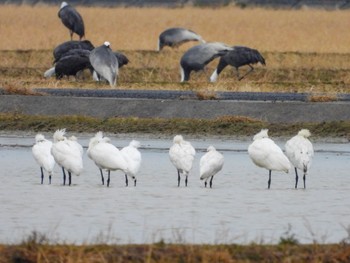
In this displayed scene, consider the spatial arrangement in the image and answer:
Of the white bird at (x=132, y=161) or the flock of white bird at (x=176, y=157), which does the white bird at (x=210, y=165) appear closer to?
the flock of white bird at (x=176, y=157)

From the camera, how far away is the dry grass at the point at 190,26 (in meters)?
41.9

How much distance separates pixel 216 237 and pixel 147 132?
12.5 m

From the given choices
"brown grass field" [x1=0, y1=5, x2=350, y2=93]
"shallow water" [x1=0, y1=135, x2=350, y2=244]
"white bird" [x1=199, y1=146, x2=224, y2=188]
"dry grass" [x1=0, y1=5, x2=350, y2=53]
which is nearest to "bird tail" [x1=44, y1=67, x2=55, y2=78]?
"brown grass field" [x1=0, y1=5, x2=350, y2=93]

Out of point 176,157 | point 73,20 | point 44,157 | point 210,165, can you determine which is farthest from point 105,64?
point 210,165

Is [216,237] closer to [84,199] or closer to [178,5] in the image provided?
[84,199]

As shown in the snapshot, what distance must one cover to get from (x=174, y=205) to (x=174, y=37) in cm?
2421

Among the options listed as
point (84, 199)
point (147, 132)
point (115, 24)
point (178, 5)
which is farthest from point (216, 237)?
point (178, 5)

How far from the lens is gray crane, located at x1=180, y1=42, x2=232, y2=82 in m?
33.9

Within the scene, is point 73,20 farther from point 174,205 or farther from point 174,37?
point 174,205

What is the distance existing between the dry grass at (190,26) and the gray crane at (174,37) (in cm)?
139

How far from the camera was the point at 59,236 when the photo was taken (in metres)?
12.7

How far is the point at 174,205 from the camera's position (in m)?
15.4

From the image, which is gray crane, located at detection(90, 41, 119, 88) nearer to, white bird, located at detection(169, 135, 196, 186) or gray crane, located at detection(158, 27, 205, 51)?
gray crane, located at detection(158, 27, 205, 51)

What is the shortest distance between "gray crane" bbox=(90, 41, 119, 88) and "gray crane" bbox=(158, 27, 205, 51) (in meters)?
8.51
